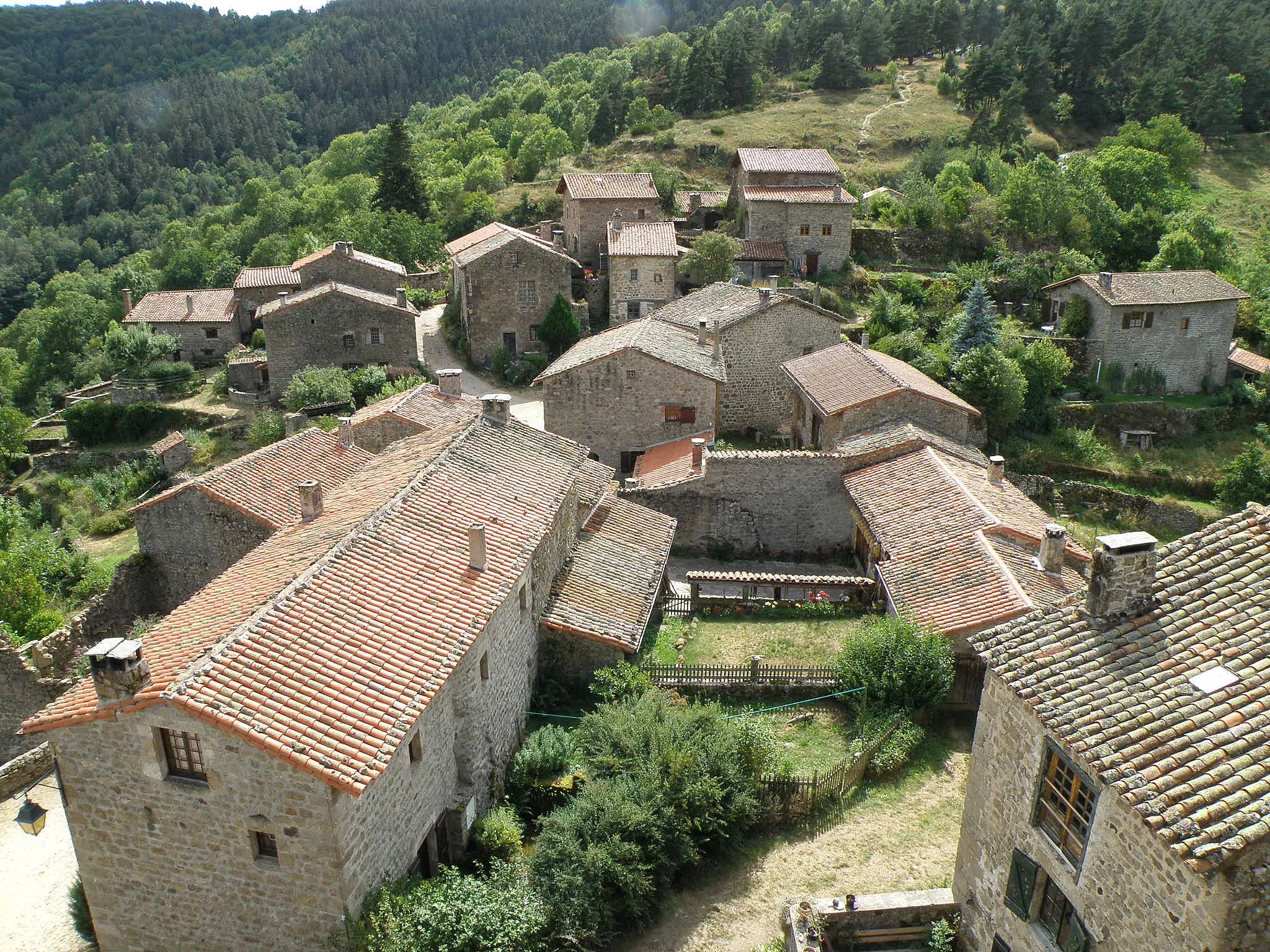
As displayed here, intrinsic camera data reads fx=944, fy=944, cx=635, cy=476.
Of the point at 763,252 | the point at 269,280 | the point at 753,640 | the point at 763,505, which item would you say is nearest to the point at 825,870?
the point at 753,640

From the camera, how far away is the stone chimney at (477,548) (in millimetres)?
17188

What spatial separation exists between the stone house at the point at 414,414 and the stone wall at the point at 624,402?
469cm

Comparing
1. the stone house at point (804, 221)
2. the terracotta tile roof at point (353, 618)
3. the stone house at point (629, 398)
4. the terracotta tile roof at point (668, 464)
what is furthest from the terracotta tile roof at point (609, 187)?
the terracotta tile roof at point (353, 618)

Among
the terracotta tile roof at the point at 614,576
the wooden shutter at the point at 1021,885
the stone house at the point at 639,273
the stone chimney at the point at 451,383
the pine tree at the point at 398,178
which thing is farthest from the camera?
the pine tree at the point at 398,178

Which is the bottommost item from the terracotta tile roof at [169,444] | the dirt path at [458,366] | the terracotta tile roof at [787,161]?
the terracotta tile roof at [169,444]

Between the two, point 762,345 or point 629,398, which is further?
point 762,345

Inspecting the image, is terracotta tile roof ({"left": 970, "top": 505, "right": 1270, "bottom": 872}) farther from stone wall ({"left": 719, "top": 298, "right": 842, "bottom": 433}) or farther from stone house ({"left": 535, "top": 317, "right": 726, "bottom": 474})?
stone wall ({"left": 719, "top": 298, "right": 842, "bottom": 433})

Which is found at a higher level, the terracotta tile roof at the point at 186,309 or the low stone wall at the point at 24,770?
the terracotta tile roof at the point at 186,309

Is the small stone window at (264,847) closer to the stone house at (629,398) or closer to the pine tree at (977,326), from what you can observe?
the stone house at (629,398)

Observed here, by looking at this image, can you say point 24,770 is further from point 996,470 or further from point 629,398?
point 996,470

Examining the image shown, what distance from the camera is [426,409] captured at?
29.0 m

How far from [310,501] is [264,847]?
8660mm

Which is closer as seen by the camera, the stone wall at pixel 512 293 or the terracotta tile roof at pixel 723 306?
the terracotta tile roof at pixel 723 306

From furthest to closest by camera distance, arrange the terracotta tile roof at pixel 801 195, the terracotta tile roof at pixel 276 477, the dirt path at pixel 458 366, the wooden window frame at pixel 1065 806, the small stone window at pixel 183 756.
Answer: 1. the terracotta tile roof at pixel 801 195
2. the dirt path at pixel 458 366
3. the terracotta tile roof at pixel 276 477
4. the small stone window at pixel 183 756
5. the wooden window frame at pixel 1065 806
